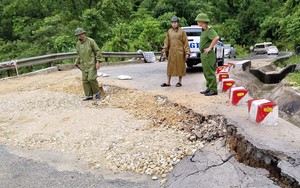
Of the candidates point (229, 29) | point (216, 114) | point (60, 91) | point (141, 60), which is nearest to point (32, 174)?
point (216, 114)

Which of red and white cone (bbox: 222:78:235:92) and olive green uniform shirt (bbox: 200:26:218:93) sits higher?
olive green uniform shirt (bbox: 200:26:218:93)

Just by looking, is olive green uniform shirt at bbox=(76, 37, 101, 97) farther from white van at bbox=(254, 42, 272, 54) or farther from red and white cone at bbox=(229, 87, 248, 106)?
white van at bbox=(254, 42, 272, 54)

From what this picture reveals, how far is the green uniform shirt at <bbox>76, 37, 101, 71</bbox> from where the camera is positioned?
7863 mm

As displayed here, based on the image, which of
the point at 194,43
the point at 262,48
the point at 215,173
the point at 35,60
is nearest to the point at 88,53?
the point at 215,173

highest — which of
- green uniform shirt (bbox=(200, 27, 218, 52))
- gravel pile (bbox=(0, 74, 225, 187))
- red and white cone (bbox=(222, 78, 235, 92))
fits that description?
green uniform shirt (bbox=(200, 27, 218, 52))

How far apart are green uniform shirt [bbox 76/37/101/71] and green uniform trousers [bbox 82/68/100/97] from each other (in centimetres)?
10

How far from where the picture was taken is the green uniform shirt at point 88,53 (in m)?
7.86

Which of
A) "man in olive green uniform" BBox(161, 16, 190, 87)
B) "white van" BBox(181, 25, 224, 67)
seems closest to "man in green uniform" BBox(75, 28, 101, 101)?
"man in olive green uniform" BBox(161, 16, 190, 87)

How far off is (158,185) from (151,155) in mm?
719

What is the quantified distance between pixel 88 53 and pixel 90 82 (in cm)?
70

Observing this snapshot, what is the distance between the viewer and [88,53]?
788 cm

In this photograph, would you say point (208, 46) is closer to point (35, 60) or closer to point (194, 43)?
point (194, 43)

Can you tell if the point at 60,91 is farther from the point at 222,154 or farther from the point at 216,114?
the point at 222,154

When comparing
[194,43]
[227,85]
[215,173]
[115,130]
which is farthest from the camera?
[194,43]
